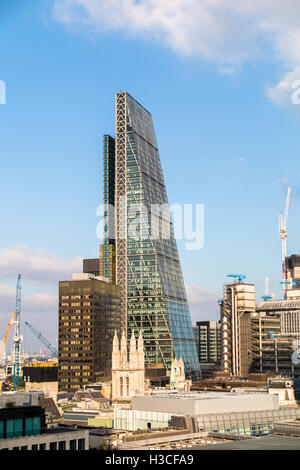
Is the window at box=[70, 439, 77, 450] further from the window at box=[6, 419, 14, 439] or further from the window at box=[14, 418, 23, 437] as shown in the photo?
the window at box=[6, 419, 14, 439]

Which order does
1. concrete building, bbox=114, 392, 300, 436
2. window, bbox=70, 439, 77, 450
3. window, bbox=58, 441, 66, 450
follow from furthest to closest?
concrete building, bbox=114, 392, 300, 436 → window, bbox=70, 439, 77, 450 → window, bbox=58, 441, 66, 450

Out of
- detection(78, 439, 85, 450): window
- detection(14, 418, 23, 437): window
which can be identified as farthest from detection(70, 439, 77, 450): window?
detection(14, 418, 23, 437): window

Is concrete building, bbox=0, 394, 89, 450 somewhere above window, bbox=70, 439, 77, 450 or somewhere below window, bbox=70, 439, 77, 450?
above

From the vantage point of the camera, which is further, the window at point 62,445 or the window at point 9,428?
the window at point 9,428

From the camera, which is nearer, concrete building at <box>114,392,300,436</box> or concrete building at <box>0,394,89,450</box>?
concrete building at <box>0,394,89,450</box>

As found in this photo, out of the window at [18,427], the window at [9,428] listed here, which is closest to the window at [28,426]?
the window at [18,427]

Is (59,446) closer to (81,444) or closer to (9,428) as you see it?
(81,444)

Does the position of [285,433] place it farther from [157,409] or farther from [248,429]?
[157,409]

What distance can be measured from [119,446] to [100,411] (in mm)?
87104

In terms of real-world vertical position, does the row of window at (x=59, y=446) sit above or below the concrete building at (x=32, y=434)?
below

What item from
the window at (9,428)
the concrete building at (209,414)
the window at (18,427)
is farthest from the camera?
the concrete building at (209,414)

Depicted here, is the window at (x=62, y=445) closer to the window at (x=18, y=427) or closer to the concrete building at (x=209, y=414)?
the window at (x=18, y=427)

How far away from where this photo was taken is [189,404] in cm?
12744
